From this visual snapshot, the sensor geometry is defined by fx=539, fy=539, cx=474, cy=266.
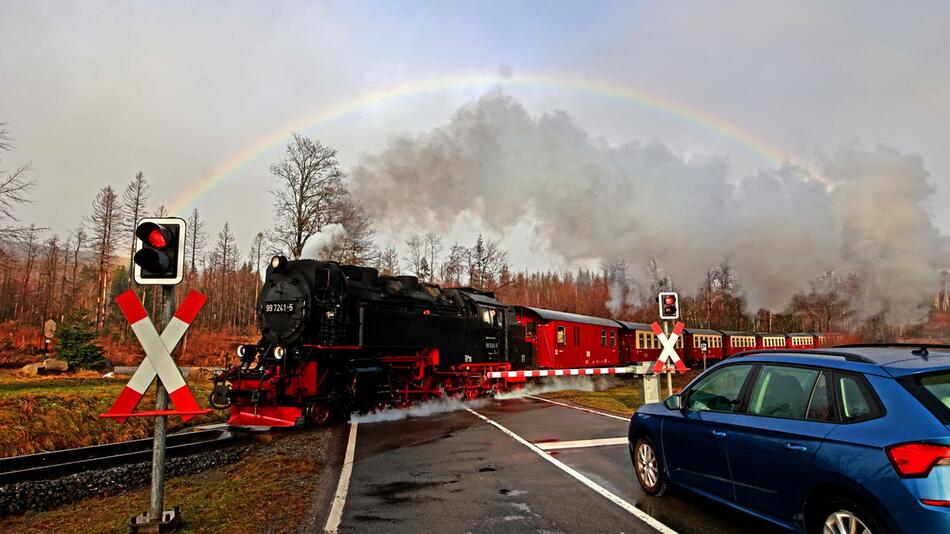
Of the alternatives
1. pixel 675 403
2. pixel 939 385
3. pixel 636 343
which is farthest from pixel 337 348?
pixel 636 343

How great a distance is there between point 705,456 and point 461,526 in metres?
2.32

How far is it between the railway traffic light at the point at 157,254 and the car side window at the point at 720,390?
5014mm

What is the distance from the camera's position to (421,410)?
49.1ft

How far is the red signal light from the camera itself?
4945mm

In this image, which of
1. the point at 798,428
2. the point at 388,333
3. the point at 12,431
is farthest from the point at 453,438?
the point at 12,431

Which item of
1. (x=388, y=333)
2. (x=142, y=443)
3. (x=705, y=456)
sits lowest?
(x=142, y=443)

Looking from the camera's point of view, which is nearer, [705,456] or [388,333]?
[705,456]

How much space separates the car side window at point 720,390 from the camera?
15.9 ft

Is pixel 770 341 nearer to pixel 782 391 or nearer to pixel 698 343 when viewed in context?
pixel 698 343

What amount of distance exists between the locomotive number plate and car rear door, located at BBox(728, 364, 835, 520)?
1011 centimetres

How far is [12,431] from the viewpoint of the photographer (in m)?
10.5

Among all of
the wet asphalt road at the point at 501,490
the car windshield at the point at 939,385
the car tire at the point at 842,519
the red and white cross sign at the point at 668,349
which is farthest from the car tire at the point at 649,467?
the red and white cross sign at the point at 668,349

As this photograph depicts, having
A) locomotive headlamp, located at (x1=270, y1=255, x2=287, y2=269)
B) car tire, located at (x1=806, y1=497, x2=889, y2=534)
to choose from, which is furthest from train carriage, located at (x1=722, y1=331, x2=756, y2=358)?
car tire, located at (x1=806, y1=497, x2=889, y2=534)

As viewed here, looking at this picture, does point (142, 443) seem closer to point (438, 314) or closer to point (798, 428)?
point (438, 314)
